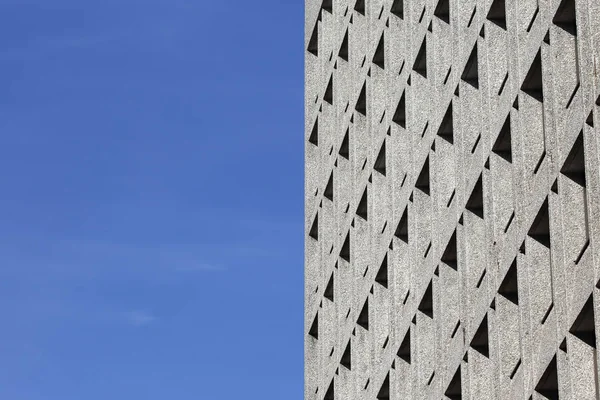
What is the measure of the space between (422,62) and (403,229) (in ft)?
16.4

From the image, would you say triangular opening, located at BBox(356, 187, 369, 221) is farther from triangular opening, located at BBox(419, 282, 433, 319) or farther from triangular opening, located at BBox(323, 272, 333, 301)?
triangular opening, located at BBox(419, 282, 433, 319)

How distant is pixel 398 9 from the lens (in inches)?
2131

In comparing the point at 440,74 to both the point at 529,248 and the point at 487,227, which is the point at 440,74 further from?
the point at 529,248

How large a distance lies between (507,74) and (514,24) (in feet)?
4.64

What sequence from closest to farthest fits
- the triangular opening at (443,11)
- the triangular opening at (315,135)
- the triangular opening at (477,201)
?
the triangular opening at (477,201)
the triangular opening at (443,11)
the triangular opening at (315,135)

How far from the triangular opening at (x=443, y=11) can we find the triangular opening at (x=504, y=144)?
722 cm

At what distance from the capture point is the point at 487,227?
139 ft

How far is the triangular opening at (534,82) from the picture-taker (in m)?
40.0

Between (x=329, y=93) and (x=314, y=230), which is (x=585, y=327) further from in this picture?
(x=314, y=230)

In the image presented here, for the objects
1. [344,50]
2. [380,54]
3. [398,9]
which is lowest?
[398,9]

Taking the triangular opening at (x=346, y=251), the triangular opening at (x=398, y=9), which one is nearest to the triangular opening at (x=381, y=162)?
the triangular opening at (x=398, y=9)

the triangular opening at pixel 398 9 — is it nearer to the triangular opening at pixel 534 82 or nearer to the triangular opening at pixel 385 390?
the triangular opening at pixel 385 390

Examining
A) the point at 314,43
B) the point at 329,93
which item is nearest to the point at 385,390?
the point at 329,93

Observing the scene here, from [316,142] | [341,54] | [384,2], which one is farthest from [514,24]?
[316,142]
